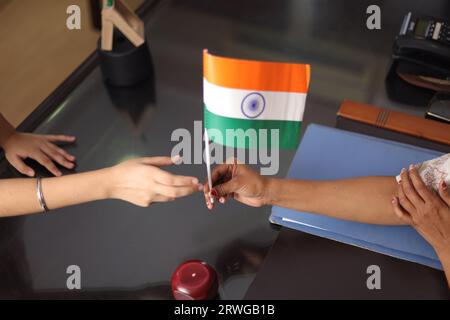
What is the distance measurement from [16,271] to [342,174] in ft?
2.11

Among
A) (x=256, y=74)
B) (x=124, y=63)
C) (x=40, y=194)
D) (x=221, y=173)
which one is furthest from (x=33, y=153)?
(x=256, y=74)

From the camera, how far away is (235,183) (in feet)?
2.92

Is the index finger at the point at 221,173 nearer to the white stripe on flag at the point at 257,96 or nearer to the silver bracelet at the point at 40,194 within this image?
the white stripe on flag at the point at 257,96

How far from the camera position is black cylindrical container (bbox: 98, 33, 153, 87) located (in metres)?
1.13

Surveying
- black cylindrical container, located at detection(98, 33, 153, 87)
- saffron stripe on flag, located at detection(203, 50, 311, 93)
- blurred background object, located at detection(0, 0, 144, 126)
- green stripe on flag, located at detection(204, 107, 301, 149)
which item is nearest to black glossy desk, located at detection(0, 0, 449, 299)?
black cylindrical container, located at detection(98, 33, 153, 87)

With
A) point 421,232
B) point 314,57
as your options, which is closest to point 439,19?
point 314,57

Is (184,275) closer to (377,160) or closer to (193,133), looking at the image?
(193,133)

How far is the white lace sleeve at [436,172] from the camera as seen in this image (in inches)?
33.9

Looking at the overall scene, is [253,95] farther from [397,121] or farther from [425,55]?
[425,55]

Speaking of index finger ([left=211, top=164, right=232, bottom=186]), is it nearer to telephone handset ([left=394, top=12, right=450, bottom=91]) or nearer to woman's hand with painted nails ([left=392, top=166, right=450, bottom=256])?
woman's hand with painted nails ([left=392, top=166, right=450, bottom=256])

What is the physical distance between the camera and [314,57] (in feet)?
4.08

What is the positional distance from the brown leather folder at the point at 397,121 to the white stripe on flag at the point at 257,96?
27cm

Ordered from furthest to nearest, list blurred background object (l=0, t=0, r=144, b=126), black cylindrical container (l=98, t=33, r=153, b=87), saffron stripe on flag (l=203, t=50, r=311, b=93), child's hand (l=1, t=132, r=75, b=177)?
blurred background object (l=0, t=0, r=144, b=126) → black cylindrical container (l=98, t=33, r=153, b=87) → child's hand (l=1, t=132, r=75, b=177) → saffron stripe on flag (l=203, t=50, r=311, b=93)

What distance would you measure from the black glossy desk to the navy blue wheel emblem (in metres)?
0.21
